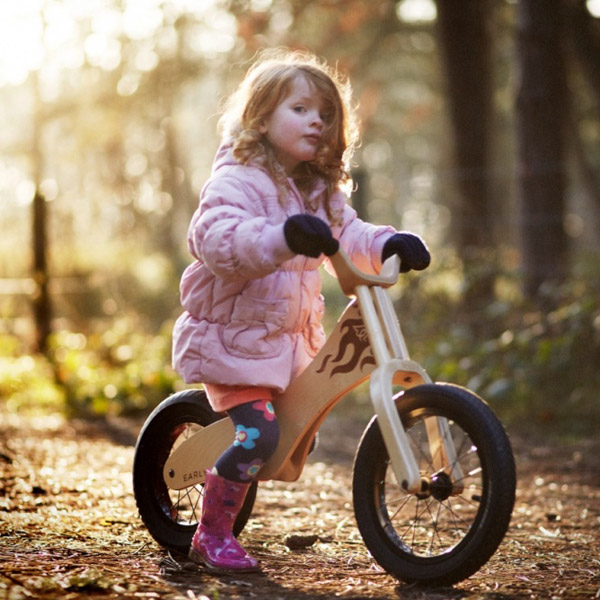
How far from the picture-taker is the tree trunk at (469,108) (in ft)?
30.7

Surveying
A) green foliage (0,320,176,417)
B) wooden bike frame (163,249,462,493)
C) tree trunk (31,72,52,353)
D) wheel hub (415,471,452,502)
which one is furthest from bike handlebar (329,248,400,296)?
tree trunk (31,72,52,353)

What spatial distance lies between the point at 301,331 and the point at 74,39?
13.2m

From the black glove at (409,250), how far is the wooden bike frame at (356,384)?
50mm

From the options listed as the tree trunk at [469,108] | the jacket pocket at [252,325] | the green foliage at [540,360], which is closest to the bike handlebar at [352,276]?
the jacket pocket at [252,325]

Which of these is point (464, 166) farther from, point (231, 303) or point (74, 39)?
point (74, 39)

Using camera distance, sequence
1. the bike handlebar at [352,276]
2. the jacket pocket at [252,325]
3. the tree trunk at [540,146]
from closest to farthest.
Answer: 1. the bike handlebar at [352,276]
2. the jacket pocket at [252,325]
3. the tree trunk at [540,146]

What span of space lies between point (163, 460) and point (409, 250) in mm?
1199

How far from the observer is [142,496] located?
356cm

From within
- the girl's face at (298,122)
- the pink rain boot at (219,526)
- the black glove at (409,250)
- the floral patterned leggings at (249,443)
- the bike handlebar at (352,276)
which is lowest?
the pink rain boot at (219,526)

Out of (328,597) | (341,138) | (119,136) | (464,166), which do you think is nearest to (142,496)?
(328,597)

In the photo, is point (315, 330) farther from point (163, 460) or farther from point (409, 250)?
point (163, 460)

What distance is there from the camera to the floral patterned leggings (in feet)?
10.2

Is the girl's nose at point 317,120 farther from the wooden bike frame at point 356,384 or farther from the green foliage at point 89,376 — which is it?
the green foliage at point 89,376

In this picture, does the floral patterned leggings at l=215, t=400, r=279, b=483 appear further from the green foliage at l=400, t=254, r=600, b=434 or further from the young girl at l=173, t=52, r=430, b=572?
the green foliage at l=400, t=254, r=600, b=434
